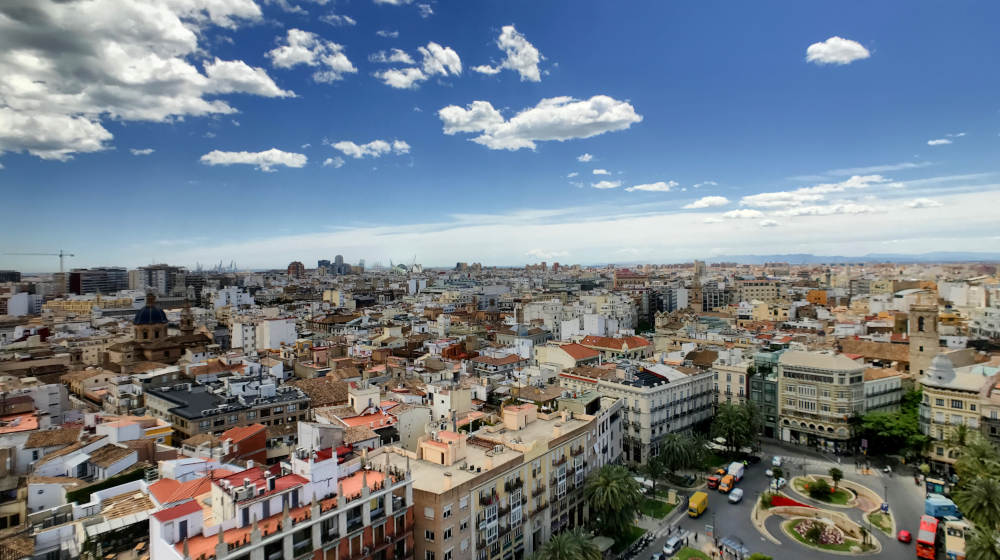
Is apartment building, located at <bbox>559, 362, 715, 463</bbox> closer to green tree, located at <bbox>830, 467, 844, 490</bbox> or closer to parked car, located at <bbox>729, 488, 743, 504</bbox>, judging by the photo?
parked car, located at <bbox>729, 488, 743, 504</bbox>

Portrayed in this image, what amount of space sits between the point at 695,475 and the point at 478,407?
2041 cm

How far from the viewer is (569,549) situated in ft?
98.8

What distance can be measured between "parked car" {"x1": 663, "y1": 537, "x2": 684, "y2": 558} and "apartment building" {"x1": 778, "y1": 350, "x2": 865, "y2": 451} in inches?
1062

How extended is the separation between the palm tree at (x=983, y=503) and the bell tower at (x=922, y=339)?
29769 millimetres

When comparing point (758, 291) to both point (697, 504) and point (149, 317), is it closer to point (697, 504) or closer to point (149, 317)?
point (697, 504)

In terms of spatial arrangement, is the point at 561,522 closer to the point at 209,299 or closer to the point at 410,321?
the point at 410,321

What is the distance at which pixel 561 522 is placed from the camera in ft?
127

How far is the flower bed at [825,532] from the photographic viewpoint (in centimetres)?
3744

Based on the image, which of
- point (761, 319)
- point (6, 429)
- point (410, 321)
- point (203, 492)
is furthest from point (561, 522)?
point (761, 319)

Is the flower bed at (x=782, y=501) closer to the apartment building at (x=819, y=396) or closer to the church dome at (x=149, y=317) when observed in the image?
the apartment building at (x=819, y=396)

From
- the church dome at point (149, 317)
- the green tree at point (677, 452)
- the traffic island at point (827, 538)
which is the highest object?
the church dome at point (149, 317)

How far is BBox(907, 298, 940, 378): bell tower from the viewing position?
61.0 metres

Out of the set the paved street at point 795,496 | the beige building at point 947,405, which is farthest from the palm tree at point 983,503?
the beige building at point 947,405

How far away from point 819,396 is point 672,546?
1125 inches
